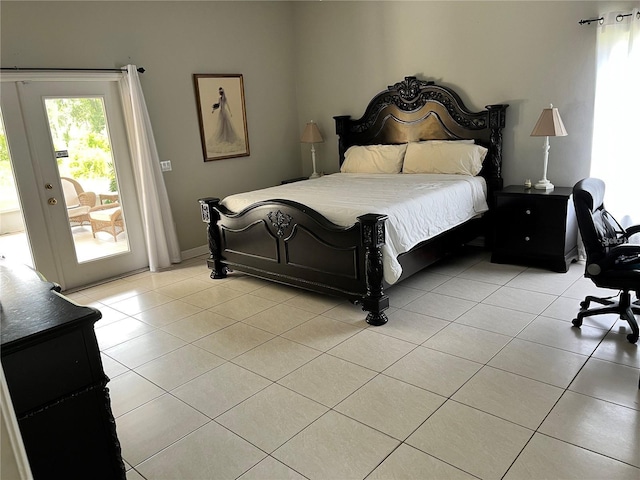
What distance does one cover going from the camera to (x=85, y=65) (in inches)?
176

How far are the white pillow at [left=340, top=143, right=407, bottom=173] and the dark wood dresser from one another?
4.16m

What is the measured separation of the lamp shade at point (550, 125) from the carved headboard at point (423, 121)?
0.53 m

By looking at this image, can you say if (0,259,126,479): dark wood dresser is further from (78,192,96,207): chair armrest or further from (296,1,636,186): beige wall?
(296,1,636,186): beige wall

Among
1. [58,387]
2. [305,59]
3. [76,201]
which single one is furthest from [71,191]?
[58,387]

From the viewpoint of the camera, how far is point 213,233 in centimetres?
459

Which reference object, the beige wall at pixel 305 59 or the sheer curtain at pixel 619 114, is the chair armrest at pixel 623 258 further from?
the beige wall at pixel 305 59

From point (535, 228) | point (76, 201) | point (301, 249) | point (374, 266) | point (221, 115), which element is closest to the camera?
point (374, 266)

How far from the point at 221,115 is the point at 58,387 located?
459 cm

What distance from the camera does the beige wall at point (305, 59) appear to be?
14.2 ft

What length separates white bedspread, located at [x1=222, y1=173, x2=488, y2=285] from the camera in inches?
138

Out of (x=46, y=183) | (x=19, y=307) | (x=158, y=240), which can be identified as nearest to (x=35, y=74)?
(x=46, y=183)

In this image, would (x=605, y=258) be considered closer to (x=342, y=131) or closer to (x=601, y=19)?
(x=601, y=19)

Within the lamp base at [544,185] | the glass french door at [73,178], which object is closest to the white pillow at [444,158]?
the lamp base at [544,185]

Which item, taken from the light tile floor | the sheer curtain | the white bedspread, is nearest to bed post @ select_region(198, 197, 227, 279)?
the white bedspread
